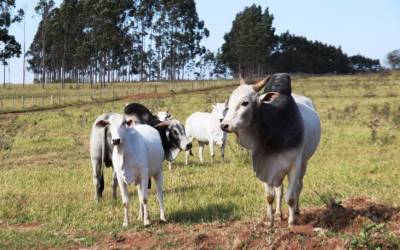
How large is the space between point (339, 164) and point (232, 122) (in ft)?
26.6

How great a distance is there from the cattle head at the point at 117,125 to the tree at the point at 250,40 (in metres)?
73.0

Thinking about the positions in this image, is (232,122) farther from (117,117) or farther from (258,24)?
(258,24)

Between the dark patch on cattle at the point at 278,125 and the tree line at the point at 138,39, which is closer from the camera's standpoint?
the dark patch on cattle at the point at 278,125

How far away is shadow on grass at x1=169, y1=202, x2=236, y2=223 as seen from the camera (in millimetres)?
9745

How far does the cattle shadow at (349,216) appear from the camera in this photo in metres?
8.14

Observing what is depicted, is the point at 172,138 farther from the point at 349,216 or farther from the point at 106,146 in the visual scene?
the point at 349,216

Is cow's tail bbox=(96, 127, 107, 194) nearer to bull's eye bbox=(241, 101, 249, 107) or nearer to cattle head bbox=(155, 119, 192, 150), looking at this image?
cattle head bbox=(155, 119, 192, 150)

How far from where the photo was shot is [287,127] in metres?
8.16

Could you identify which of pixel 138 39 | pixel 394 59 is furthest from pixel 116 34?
pixel 394 59

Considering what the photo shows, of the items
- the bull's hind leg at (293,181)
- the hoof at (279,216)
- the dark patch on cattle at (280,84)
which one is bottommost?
the hoof at (279,216)

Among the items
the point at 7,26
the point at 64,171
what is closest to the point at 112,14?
the point at 7,26

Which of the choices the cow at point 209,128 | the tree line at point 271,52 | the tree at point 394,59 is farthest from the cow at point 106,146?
the tree at point 394,59

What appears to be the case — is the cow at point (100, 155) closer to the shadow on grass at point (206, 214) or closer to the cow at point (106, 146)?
the cow at point (106, 146)

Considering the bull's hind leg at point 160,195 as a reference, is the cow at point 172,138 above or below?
above
